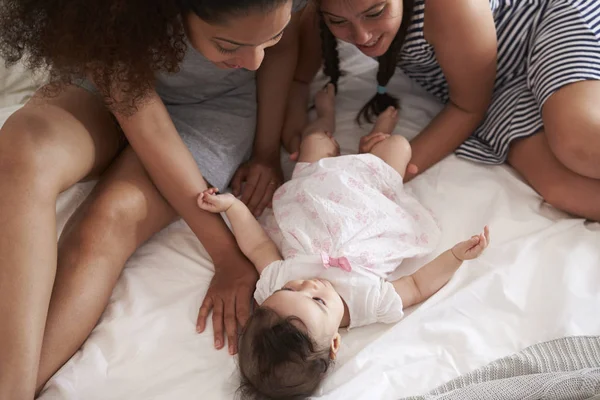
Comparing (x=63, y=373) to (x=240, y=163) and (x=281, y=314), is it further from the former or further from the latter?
(x=240, y=163)

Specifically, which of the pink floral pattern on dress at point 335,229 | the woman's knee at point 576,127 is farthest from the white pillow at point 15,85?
the woman's knee at point 576,127

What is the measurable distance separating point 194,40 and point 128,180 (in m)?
0.32

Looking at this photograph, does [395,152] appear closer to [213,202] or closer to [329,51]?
[329,51]

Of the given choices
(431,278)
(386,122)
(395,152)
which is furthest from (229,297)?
(386,122)

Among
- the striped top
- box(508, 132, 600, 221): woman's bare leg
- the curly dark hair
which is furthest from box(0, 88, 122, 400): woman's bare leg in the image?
box(508, 132, 600, 221): woman's bare leg

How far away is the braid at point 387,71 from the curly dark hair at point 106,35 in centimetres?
45

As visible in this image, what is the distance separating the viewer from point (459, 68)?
1.26 metres

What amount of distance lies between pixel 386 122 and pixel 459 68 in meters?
0.21

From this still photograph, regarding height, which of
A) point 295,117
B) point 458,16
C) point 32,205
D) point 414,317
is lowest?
point 414,317

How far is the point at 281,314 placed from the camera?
964 mm

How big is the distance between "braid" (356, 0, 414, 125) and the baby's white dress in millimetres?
244

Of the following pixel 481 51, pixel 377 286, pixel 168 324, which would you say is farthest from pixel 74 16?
pixel 481 51

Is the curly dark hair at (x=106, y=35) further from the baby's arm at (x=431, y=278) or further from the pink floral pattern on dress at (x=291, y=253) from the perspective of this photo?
the baby's arm at (x=431, y=278)

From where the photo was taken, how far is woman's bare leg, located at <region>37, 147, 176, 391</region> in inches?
39.6
